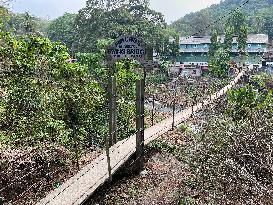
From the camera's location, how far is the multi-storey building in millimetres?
42250

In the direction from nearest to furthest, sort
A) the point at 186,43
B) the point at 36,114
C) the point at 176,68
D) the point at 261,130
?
the point at 261,130
the point at 36,114
the point at 176,68
the point at 186,43

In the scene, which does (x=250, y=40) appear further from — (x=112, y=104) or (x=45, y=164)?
(x=45, y=164)

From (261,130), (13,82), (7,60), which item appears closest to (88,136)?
(13,82)

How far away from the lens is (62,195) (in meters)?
5.73

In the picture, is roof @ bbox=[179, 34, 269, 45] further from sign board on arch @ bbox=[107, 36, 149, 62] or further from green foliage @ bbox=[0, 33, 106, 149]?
sign board on arch @ bbox=[107, 36, 149, 62]

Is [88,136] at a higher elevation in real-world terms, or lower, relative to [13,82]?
lower

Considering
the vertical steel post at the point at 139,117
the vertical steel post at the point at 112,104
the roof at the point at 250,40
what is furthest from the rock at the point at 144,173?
the roof at the point at 250,40

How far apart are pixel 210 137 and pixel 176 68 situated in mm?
30840

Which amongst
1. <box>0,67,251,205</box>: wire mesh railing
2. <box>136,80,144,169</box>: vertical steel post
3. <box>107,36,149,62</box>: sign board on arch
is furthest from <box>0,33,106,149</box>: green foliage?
<box>107,36,149,62</box>: sign board on arch

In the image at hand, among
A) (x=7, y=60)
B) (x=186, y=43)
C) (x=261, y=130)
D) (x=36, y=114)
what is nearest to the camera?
(x=261, y=130)

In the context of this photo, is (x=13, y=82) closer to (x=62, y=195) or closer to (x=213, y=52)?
(x=62, y=195)

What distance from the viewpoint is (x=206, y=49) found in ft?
147

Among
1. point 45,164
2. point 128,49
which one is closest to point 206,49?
point 128,49

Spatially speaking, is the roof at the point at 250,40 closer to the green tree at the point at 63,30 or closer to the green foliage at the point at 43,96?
the green tree at the point at 63,30
